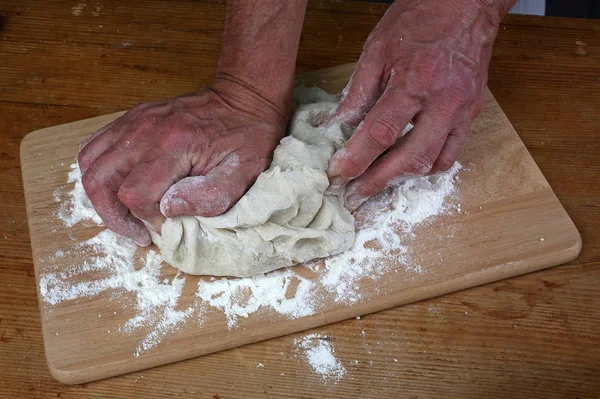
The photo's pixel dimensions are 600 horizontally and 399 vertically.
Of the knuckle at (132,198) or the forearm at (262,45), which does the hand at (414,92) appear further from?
the knuckle at (132,198)

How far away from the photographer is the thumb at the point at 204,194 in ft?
4.48

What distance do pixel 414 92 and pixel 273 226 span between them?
1.40 feet

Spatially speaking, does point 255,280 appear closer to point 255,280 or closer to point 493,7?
point 255,280

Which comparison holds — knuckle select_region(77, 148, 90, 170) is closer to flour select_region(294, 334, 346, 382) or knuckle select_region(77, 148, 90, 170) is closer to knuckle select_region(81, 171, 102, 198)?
knuckle select_region(81, 171, 102, 198)

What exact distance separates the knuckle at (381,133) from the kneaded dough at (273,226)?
0.10m

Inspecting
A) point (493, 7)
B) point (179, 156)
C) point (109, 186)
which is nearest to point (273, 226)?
point (179, 156)

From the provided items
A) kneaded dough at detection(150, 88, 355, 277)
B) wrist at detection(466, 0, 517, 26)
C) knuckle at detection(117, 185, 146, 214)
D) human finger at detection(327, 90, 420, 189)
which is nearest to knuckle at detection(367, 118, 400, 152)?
human finger at detection(327, 90, 420, 189)

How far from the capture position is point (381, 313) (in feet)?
4.72

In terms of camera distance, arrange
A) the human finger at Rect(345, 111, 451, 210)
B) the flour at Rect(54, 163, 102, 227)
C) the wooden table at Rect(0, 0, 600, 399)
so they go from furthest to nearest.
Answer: the flour at Rect(54, 163, 102, 227) < the human finger at Rect(345, 111, 451, 210) < the wooden table at Rect(0, 0, 600, 399)

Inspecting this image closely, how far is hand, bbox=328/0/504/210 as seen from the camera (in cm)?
141

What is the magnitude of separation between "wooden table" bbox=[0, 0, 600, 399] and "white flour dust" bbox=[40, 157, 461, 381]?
0.07 meters

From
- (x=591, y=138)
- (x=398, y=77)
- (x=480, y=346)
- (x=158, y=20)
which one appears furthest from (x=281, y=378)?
(x=158, y=20)

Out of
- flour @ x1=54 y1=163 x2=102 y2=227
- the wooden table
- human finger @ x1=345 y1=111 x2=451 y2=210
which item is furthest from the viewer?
flour @ x1=54 y1=163 x2=102 y2=227

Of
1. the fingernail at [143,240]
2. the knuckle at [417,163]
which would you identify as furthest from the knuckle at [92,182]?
the knuckle at [417,163]
